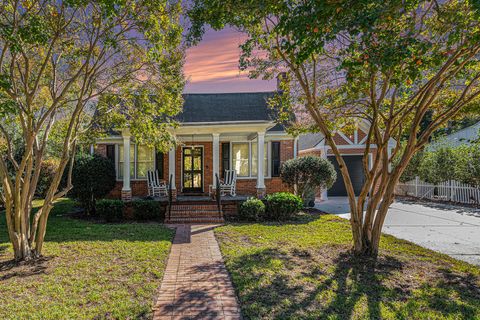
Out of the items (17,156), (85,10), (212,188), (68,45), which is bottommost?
(212,188)

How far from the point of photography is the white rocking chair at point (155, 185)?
1338cm

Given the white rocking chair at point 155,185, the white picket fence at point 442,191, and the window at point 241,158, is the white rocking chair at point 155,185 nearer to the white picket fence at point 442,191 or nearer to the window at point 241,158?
the window at point 241,158

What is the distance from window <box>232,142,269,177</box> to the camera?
583 inches

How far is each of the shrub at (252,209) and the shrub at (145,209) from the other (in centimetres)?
306

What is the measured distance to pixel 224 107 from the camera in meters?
16.0

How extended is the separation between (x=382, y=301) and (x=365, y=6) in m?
3.92

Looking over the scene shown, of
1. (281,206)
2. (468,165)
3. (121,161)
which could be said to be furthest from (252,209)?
(468,165)

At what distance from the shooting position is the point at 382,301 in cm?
430

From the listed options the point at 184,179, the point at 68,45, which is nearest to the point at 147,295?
the point at 68,45

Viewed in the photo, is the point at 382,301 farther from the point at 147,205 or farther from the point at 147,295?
the point at 147,205

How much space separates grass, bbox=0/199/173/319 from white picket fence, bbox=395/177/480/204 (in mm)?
15172

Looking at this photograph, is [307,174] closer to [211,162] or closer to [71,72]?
[211,162]

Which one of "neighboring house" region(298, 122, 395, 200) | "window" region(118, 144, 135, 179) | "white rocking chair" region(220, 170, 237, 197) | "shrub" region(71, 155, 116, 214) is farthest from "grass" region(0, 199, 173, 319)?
"neighboring house" region(298, 122, 395, 200)

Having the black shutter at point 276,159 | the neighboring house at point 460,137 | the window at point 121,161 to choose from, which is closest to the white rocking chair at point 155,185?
the window at point 121,161
